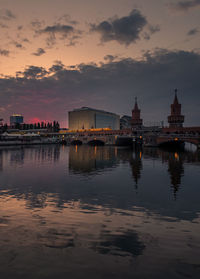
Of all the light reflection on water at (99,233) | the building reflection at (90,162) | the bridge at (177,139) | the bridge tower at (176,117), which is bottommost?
the building reflection at (90,162)

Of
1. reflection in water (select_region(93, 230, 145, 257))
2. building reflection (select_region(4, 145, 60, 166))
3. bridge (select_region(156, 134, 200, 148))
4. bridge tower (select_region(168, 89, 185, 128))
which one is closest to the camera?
reflection in water (select_region(93, 230, 145, 257))

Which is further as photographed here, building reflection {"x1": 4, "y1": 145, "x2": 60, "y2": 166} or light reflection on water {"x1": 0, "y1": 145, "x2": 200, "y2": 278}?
building reflection {"x1": 4, "y1": 145, "x2": 60, "y2": 166}

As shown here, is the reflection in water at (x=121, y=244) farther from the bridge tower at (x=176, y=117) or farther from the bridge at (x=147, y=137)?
the bridge tower at (x=176, y=117)

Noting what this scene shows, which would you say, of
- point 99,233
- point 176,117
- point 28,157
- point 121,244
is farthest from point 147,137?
point 121,244

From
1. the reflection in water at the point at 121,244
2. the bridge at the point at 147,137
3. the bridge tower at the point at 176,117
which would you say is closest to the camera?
the reflection in water at the point at 121,244

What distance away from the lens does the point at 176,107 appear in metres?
126

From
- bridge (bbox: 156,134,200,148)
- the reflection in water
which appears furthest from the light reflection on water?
bridge (bbox: 156,134,200,148)

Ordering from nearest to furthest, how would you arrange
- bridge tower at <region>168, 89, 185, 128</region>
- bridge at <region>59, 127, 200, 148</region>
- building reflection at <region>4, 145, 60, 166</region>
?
building reflection at <region>4, 145, 60, 166</region> → bridge at <region>59, 127, 200, 148</region> → bridge tower at <region>168, 89, 185, 128</region>

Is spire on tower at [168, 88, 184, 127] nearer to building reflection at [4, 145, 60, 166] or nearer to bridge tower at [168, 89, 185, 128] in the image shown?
bridge tower at [168, 89, 185, 128]

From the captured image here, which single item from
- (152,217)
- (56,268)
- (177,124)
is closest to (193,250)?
(152,217)

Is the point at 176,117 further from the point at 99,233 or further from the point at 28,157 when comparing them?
the point at 99,233

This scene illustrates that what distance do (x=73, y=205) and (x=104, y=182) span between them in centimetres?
867

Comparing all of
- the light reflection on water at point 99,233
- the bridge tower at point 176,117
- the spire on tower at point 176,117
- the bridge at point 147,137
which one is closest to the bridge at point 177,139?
the bridge at point 147,137

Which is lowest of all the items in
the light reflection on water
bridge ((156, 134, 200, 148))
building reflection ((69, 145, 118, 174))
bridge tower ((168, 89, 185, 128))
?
building reflection ((69, 145, 118, 174))
